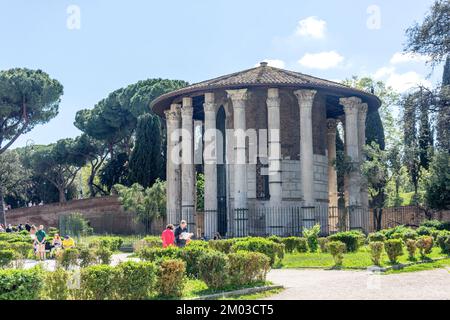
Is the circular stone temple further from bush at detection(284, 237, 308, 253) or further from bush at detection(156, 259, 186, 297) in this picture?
bush at detection(156, 259, 186, 297)

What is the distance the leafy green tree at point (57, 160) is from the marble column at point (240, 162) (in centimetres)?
3515

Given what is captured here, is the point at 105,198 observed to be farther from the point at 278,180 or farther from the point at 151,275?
the point at 151,275

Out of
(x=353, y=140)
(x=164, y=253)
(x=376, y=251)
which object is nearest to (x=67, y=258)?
(x=164, y=253)

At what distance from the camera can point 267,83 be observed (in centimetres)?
2730

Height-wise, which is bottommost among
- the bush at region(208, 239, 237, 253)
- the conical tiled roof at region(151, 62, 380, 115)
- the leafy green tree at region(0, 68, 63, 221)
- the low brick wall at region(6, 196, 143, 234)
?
the bush at region(208, 239, 237, 253)

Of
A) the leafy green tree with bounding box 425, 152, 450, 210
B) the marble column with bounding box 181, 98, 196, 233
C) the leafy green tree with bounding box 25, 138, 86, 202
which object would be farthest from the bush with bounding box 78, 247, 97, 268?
the leafy green tree with bounding box 25, 138, 86, 202

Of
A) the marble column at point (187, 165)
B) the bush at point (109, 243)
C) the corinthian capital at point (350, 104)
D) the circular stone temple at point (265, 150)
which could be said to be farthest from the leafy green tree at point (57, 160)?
the corinthian capital at point (350, 104)

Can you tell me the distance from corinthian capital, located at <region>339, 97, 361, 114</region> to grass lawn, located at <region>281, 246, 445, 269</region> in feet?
34.7

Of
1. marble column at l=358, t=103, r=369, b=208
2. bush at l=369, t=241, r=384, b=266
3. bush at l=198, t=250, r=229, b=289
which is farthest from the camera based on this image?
marble column at l=358, t=103, r=369, b=208

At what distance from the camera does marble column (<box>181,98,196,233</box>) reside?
29.8 m

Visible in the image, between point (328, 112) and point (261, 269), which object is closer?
point (261, 269)
